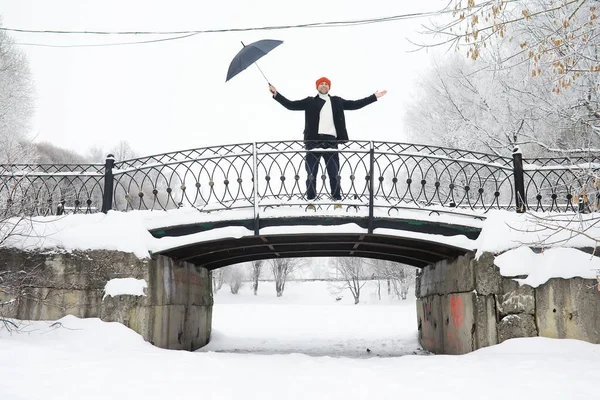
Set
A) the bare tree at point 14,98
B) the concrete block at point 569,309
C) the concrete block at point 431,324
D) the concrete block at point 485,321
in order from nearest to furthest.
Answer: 1. the concrete block at point 569,309
2. the concrete block at point 485,321
3. the concrete block at point 431,324
4. the bare tree at point 14,98

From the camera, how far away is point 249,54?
7.62 metres

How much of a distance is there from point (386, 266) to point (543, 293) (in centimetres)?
2588

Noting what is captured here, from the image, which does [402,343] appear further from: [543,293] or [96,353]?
[96,353]

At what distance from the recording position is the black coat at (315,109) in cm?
819

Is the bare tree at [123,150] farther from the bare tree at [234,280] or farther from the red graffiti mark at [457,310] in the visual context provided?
the red graffiti mark at [457,310]

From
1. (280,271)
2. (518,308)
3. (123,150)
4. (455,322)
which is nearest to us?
(518,308)

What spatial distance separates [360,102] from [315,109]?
2.58ft

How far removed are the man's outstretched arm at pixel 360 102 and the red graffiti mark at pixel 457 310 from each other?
137 inches

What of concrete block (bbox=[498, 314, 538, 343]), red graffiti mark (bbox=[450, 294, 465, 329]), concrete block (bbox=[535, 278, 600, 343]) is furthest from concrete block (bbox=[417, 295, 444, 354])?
concrete block (bbox=[535, 278, 600, 343])

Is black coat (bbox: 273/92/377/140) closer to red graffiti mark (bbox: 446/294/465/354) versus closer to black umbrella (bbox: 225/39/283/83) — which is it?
black umbrella (bbox: 225/39/283/83)

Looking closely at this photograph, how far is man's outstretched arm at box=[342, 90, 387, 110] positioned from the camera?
8211mm

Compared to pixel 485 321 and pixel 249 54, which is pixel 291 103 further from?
pixel 485 321

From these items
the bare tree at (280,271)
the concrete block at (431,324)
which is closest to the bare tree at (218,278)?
the bare tree at (280,271)

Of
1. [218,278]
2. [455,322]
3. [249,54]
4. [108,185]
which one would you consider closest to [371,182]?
[249,54]
